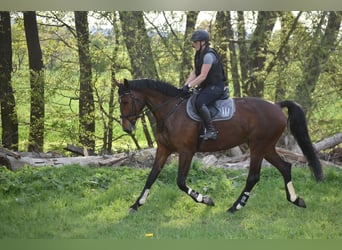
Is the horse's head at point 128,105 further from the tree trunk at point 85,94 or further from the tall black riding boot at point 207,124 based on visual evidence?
the tree trunk at point 85,94

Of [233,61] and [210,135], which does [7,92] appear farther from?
[233,61]

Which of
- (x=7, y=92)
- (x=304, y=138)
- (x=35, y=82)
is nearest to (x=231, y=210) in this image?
(x=304, y=138)

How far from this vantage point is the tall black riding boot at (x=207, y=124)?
16.0 feet

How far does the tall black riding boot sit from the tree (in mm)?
1871

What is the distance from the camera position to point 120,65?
5715 mm

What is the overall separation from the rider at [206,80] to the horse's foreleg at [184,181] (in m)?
0.25

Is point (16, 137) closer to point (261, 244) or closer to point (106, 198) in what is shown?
point (106, 198)

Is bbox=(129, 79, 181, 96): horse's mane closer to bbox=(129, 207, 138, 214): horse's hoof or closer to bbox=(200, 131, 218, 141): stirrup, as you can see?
bbox=(200, 131, 218, 141): stirrup

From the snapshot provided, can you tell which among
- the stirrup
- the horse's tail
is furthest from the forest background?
the stirrup

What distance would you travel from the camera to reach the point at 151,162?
5.59 metres

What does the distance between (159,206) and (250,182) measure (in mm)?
834

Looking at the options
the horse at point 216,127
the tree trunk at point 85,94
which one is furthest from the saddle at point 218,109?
the tree trunk at point 85,94

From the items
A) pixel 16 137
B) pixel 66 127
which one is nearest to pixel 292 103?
pixel 66 127

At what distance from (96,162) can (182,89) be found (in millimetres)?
1217
